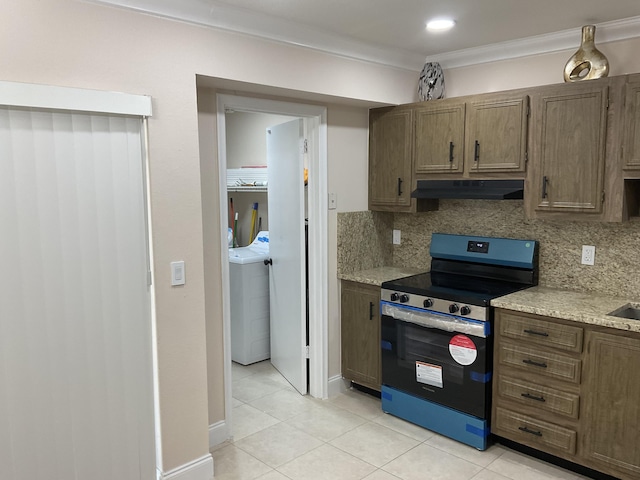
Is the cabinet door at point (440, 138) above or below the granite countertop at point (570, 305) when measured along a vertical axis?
above

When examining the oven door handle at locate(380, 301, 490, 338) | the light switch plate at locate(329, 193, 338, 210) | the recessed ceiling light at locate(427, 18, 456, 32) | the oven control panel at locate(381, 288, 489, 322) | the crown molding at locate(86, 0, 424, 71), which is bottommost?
the oven door handle at locate(380, 301, 490, 338)

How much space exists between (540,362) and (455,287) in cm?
68

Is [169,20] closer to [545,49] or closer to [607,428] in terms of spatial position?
[545,49]

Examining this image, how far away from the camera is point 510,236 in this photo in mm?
3447

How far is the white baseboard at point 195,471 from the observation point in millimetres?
2621

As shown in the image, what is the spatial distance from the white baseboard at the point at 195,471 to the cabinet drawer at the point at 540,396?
1.69m

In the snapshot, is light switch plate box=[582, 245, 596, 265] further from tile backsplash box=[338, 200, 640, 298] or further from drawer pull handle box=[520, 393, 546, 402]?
drawer pull handle box=[520, 393, 546, 402]

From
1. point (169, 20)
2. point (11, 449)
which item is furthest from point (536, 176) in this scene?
point (11, 449)

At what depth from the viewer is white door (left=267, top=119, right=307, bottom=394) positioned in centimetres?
379

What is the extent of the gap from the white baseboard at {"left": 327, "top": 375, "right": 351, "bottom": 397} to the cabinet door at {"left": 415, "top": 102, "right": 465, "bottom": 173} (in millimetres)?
1653

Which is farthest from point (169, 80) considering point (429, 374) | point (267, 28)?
point (429, 374)

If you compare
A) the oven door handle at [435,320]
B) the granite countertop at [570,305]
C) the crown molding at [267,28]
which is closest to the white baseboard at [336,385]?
the oven door handle at [435,320]

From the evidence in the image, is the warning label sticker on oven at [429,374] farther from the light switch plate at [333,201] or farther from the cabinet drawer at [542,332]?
the light switch plate at [333,201]

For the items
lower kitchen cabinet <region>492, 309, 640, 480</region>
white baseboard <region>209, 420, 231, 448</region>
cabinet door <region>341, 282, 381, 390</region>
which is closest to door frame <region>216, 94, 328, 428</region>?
white baseboard <region>209, 420, 231, 448</region>
